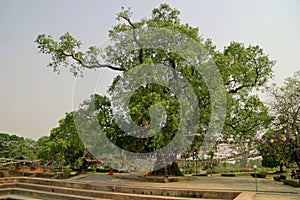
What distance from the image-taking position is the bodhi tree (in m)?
12.0

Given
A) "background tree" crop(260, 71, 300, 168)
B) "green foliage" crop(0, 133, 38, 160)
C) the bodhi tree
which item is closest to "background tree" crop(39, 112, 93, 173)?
the bodhi tree

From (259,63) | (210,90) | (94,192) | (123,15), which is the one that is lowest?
(94,192)

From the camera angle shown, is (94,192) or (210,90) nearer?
(94,192)

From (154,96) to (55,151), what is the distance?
9.79 m

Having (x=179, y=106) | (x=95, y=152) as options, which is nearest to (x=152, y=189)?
(x=179, y=106)

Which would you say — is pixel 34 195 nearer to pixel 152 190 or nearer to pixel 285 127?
pixel 152 190

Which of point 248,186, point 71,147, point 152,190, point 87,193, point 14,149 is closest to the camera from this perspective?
point 152,190

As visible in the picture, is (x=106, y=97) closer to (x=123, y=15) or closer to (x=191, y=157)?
(x=123, y=15)

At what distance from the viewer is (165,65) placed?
14.0 meters

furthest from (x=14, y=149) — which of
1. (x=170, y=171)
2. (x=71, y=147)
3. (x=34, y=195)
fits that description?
(x=34, y=195)

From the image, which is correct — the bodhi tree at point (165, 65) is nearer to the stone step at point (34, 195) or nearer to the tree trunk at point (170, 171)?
the tree trunk at point (170, 171)

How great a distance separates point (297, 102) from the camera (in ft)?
37.7

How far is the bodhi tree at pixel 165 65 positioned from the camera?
39.5ft

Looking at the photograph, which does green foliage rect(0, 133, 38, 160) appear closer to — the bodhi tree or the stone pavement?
the bodhi tree
